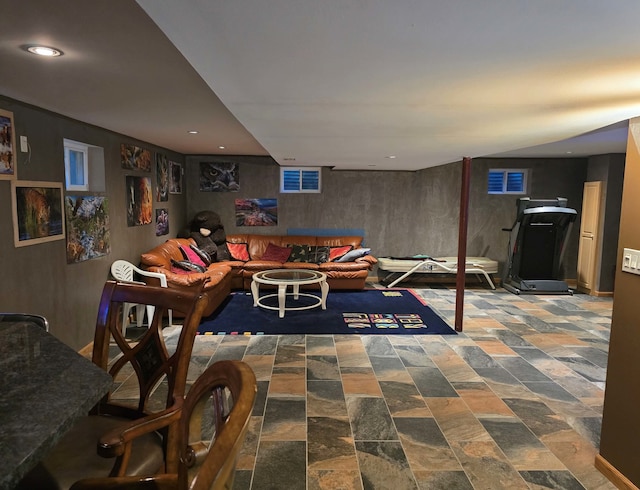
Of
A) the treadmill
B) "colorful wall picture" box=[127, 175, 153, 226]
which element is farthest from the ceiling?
the treadmill

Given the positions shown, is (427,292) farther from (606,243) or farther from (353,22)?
(353,22)

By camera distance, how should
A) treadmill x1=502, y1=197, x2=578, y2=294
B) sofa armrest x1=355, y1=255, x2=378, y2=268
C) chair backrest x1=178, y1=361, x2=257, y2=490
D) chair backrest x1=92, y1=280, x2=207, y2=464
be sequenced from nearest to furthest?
1. chair backrest x1=178, y1=361, x2=257, y2=490
2. chair backrest x1=92, y1=280, x2=207, y2=464
3. treadmill x1=502, y1=197, x2=578, y2=294
4. sofa armrest x1=355, y1=255, x2=378, y2=268

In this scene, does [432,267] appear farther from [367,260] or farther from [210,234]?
[210,234]

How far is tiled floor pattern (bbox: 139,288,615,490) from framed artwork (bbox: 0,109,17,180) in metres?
2.11

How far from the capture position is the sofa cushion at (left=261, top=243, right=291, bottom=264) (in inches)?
282

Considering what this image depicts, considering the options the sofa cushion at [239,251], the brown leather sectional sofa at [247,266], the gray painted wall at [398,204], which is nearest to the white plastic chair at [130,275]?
the brown leather sectional sofa at [247,266]

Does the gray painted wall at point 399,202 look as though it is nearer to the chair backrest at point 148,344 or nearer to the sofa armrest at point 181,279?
the sofa armrest at point 181,279

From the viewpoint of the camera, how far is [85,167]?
438cm

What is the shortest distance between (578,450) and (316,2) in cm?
293

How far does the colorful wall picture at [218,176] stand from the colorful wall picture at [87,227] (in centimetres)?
313

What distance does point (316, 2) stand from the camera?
1.04 m

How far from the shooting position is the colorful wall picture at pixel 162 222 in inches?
239

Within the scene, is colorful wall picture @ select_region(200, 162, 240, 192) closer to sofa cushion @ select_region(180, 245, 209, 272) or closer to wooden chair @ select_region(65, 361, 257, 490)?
sofa cushion @ select_region(180, 245, 209, 272)

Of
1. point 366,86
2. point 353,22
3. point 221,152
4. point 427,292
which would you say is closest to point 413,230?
point 427,292
